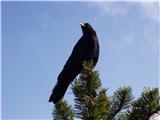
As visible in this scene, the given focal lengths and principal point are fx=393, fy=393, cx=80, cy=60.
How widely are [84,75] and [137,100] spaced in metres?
0.43

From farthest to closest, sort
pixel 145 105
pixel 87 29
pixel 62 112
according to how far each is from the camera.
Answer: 1. pixel 87 29
2. pixel 62 112
3. pixel 145 105

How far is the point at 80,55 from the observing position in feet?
20.6

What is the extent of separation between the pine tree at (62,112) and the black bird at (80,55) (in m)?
1.92

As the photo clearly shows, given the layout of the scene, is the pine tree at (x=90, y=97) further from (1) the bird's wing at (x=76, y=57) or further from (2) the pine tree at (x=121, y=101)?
(1) the bird's wing at (x=76, y=57)

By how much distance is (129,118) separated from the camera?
8.95ft

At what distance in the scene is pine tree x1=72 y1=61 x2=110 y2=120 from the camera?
7.96ft

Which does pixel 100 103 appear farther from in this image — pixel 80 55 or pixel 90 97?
pixel 80 55

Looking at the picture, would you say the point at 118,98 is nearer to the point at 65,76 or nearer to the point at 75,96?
the point at 75,96

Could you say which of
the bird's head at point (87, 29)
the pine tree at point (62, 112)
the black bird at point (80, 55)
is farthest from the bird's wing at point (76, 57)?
the pine tree at point (62, 112)

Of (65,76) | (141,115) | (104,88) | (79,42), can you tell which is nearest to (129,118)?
(141,115)

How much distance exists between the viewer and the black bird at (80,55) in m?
5.58

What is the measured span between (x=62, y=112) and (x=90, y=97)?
0.46 m

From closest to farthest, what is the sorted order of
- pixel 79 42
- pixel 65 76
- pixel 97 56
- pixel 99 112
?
pixel 99 112 → pixel 65 76 → pixel 97 56 → pixel 79 42

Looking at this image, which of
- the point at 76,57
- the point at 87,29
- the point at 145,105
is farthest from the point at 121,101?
the point at 87,29
